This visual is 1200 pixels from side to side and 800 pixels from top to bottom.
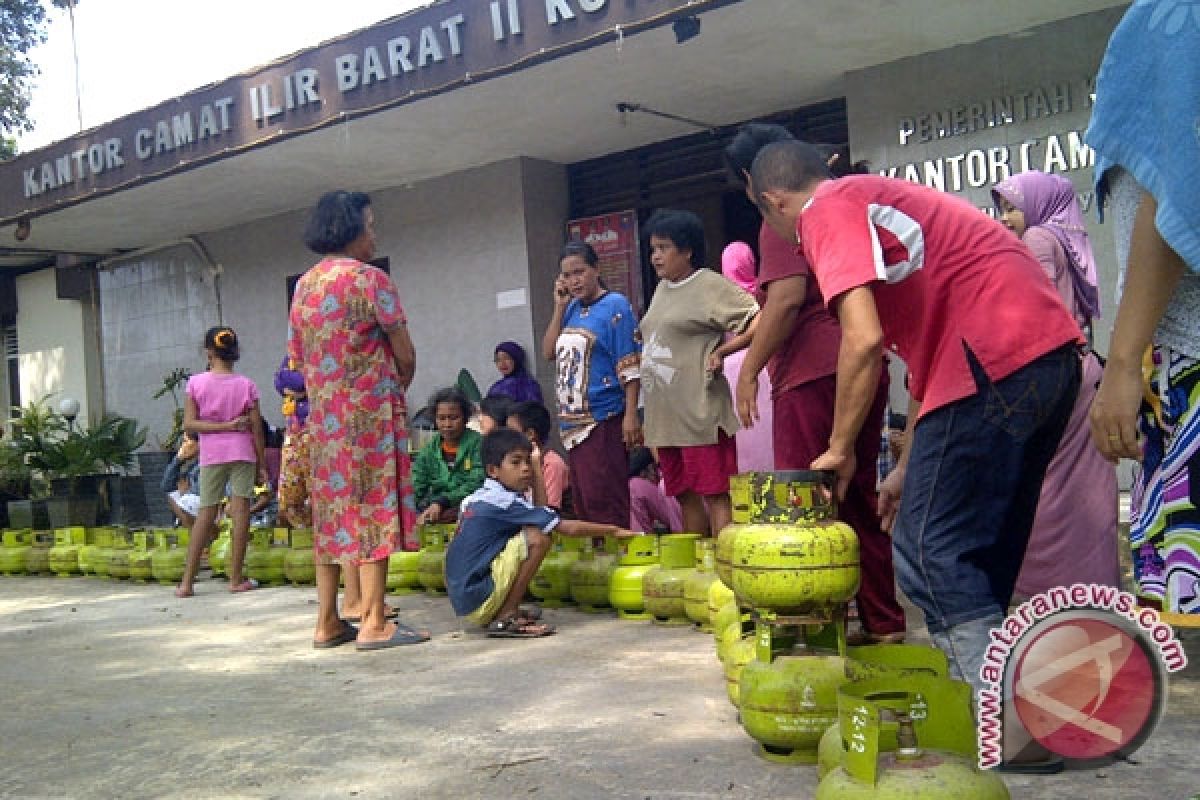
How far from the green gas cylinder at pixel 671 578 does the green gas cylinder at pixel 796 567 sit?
6.32 ft

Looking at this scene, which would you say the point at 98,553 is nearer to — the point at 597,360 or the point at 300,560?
the point at 300,560

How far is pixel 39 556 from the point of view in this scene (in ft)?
28.2

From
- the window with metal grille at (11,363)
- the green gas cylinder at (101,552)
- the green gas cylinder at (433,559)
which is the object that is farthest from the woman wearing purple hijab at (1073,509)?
the window with metal grille at (11,363)

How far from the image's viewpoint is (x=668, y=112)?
8.63 meters

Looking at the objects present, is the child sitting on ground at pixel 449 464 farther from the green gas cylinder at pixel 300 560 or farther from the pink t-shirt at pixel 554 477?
the green gas cylinder at pixel 300 560

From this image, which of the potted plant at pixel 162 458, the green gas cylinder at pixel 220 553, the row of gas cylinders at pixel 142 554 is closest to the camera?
the row of gas cylinders at pixel 142 554

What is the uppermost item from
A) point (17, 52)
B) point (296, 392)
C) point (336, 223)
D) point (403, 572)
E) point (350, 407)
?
point (17, 52)

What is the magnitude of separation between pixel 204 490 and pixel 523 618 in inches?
109

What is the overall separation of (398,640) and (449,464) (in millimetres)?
1895

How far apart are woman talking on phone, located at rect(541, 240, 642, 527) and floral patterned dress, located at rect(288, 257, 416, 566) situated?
1239 mm

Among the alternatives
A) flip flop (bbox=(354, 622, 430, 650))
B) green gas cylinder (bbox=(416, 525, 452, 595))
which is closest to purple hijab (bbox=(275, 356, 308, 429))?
green gas cylinder (bbox=(416, 525, 452, 595))

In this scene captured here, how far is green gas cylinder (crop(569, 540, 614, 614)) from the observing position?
5.14m

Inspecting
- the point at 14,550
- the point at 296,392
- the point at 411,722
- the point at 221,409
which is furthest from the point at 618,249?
the point at 411,722

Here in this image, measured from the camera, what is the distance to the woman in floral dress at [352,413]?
4695 millimetres
